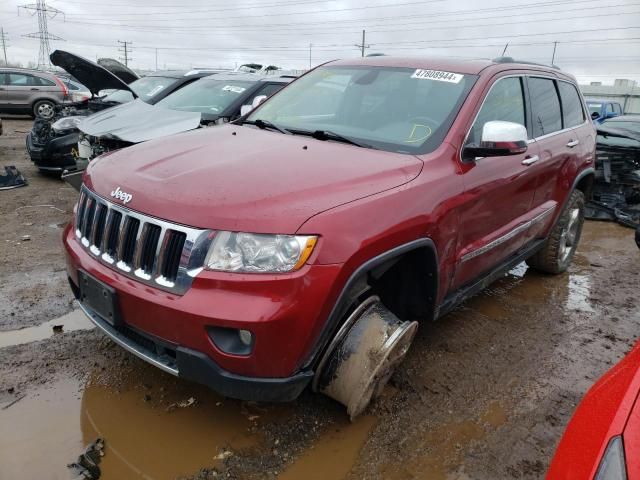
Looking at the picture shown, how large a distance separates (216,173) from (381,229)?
823mm

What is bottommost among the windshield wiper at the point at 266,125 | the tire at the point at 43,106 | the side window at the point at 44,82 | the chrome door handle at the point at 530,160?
the tire at the point at 43,106

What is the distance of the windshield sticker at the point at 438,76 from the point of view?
332 centimetres

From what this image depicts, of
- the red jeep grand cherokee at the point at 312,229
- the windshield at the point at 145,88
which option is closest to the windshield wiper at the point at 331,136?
the red jeep grand cherokee at the point at 312,229

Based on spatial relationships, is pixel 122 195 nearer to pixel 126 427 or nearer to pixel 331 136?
pixel 126 427

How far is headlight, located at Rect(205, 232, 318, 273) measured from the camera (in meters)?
2.11

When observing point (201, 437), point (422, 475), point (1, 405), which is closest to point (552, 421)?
point (422, 475)

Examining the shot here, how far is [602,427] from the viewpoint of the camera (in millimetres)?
1422

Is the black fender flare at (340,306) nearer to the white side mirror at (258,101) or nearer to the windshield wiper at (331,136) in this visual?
the windshield wiper at (331,136)

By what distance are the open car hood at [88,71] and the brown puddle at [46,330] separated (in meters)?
4.23

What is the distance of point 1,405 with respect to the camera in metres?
2.68

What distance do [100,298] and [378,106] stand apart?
2.03 metres

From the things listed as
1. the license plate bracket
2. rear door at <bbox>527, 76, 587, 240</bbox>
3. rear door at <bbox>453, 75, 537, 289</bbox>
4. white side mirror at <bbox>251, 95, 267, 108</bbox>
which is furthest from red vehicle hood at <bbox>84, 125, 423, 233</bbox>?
rear door at <bbox>527, 76, 587, 240</bbox>

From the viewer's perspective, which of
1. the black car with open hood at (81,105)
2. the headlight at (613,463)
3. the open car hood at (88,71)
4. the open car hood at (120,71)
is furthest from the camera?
the open car hood at (120,71)

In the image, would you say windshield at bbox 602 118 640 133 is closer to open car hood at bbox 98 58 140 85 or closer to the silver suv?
open car hood at bbox 98 58 140 85
